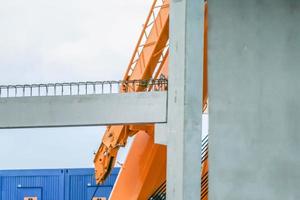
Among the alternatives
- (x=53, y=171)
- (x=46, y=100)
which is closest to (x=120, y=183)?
(x=46, y=100)

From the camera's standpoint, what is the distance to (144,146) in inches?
629

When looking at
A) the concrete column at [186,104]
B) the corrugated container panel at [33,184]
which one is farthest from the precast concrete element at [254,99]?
the corrugated container panel at [33,184]

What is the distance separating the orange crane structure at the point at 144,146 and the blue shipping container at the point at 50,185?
842 cm

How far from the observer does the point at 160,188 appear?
52.0ft

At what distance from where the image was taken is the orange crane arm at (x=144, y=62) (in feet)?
49.3

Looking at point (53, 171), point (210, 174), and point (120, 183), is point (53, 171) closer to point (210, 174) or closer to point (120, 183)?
point (120, 183)

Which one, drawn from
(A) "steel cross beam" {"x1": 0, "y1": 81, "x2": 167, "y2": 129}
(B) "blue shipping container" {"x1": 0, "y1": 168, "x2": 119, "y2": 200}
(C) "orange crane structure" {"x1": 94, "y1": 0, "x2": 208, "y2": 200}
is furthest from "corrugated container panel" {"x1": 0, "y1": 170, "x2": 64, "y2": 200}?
(A) "steel cross beam" {"x1": 0, "y1": 81, "x2": 167, "y2": 129}

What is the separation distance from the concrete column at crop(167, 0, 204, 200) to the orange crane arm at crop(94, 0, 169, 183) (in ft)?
10.0

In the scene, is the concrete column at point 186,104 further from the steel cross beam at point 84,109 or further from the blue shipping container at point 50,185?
the blue shipping container at point 50,185

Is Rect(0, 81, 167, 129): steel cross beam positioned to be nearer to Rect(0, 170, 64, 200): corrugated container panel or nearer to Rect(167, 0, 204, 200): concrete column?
Rect(167, 0, 204, 200): concrete column

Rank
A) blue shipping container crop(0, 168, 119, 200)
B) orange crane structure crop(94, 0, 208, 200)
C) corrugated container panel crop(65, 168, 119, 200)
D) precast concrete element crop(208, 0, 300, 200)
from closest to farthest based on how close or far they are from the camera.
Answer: precast concrete element crop(208, 0, 300, 200)
orange crane structure crop(94, 0, 208, 200)
corrugated container panel crop(65, 168, 119, 200)
blue shipping container crop(0, 168, 119, 200)

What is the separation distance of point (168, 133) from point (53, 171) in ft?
44.8

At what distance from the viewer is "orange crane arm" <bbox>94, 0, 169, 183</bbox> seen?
49.3ft

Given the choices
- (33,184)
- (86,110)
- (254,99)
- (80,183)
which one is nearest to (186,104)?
(254,99)
